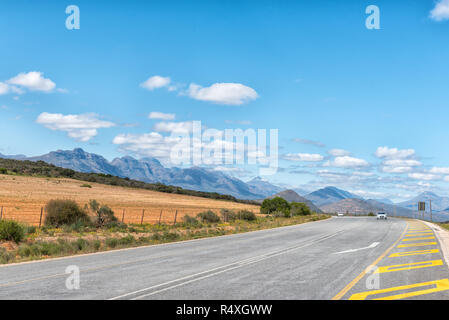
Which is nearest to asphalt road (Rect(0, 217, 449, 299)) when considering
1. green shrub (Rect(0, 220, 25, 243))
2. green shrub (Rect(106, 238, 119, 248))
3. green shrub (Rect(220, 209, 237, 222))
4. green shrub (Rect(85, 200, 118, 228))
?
green shrub (Rect(106, 238, 119, 248))

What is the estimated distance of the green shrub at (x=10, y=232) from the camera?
2192cm

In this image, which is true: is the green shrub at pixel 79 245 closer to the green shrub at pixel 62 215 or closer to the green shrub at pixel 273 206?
the green shrub at pixel 62 215

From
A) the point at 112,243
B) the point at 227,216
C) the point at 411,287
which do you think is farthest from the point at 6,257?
the point at 227,216

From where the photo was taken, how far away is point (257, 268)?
502 inches

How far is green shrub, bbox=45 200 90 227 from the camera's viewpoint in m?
31.9

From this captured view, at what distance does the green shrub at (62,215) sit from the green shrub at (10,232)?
29.8ft

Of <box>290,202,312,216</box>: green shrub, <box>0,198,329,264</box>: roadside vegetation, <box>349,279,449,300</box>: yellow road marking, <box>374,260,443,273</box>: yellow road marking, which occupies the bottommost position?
<box>290,202,312,216</box>: green shrub

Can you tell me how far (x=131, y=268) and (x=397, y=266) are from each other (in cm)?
833

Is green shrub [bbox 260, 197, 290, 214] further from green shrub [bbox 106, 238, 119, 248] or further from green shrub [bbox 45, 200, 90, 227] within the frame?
green shrub [bbox 106, 238, 119, 248]

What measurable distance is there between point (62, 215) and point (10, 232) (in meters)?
10.1

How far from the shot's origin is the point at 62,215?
3203cm

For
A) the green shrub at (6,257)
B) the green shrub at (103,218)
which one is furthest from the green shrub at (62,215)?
the green shrub at (6,257)

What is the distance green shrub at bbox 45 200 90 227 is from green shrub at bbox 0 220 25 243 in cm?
909
